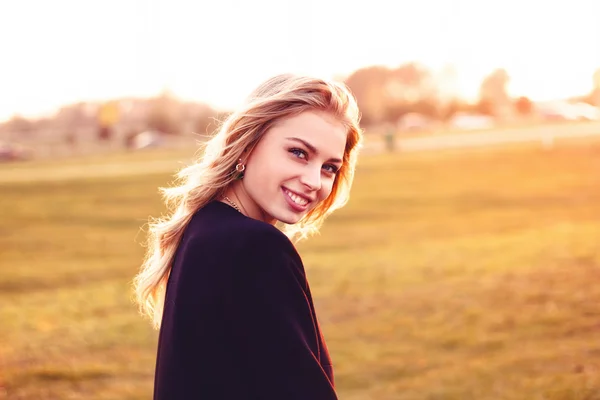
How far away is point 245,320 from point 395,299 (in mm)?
8049

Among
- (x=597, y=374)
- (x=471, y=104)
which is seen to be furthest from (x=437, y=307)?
(x=471, y=104)

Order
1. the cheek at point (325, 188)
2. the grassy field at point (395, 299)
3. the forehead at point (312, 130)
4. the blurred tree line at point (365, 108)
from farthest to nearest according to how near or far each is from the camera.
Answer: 1. the blurred tree line at point (365, 108)
2. the grassy field at point (395, 299)
3. the cheek at point (325, 188)
4. the forehead at point (312, 130)

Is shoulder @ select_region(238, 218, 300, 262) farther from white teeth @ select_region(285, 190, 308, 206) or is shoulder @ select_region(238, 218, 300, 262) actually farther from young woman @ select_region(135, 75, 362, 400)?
white teeth @ select_region(285, 190, 308, 206)

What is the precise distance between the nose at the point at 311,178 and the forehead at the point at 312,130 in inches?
2.3

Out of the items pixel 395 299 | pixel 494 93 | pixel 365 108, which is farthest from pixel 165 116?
pixel 395 299

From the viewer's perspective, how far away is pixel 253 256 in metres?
1.79

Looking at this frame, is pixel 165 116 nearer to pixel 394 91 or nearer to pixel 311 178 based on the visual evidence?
pixel 394 91

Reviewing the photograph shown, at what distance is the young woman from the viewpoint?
1.79 metres

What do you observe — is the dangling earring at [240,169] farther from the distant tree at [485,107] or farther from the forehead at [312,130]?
the distant tree at [485,107]

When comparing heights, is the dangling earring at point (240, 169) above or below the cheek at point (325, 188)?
above

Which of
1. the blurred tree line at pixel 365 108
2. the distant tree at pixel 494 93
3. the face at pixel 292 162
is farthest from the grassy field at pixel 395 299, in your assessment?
the blurred tree line at pixel 365 108

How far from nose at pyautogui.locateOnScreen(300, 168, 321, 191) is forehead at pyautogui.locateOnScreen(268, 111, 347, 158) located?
58 mm

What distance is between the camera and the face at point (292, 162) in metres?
2.04

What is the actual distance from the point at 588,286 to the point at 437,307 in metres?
2.01
